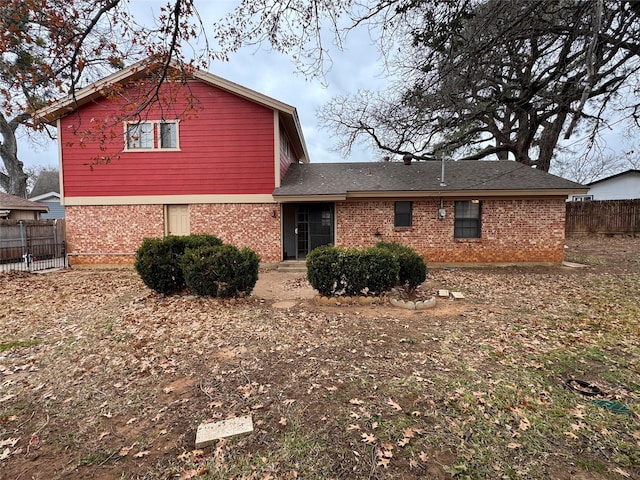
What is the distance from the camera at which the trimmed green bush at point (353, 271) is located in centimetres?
634

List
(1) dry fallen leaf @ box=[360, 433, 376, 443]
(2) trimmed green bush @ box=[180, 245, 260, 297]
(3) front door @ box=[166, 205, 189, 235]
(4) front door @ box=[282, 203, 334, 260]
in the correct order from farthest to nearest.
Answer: (4) front door @ box=[282, 203, 334, 260] < (3) front door @ box=[166, 205, 189, 235] < (2) trimmed green bush @ box=[180, 245, 260, 297] < (1) dry fallen leaf @ box=[360, 433, 376, 443]

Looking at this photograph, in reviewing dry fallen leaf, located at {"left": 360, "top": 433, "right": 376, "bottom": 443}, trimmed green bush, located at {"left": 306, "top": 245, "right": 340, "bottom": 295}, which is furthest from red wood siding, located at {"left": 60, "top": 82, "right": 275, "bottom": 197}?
dry fallen leaf, located at {"left": 360, "top": 433, "right": 376, "bottom": 443}

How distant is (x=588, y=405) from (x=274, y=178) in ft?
31.8

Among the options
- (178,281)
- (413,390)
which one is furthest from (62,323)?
(413,390)

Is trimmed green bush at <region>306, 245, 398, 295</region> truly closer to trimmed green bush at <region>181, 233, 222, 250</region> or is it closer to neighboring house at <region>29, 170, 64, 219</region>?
trimmed green bush at <region>181, 233, 222, 250</region>

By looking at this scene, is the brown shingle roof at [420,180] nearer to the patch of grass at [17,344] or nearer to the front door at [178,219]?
the front door at [178,219]

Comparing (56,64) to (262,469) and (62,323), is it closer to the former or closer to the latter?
(62,323)

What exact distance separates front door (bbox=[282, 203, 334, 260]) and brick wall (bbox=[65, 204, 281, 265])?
1.18 meters

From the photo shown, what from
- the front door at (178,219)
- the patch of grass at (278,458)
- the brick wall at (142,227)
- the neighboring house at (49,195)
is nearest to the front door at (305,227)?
the brick wall at (142,227)

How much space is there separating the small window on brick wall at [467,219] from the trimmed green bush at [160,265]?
9171 millimetres

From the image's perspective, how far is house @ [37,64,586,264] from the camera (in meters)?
10.7

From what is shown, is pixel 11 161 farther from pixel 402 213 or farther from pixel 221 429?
pixel 221 429

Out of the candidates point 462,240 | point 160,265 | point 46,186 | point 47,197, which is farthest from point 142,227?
point 46,186

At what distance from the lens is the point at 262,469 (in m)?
2.25
